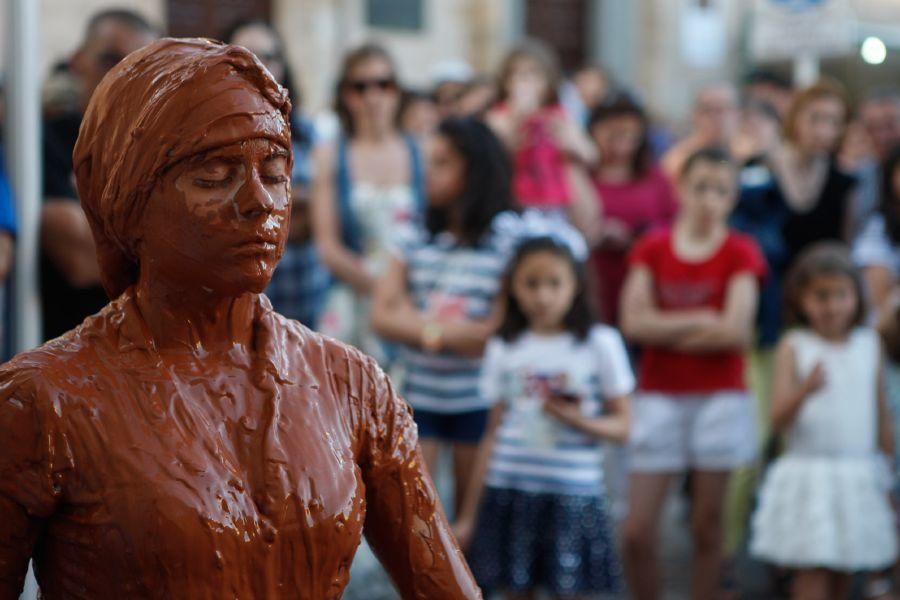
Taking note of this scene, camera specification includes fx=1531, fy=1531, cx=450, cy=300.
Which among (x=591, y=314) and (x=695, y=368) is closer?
(x=591, y=314)

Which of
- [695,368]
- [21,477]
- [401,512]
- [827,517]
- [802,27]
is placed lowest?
[827,517]

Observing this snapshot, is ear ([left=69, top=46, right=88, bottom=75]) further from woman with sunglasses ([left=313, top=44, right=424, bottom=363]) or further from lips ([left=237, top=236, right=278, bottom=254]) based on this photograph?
lips ([left=237, top=236, right=278, bottom=254])

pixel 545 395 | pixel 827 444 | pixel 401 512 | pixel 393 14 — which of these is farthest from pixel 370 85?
pixel 393 14

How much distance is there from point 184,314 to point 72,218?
286 centimetres

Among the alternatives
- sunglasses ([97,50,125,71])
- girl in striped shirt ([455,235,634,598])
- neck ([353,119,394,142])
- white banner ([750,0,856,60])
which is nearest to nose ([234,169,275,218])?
sunglasses ([97,50,125,71])

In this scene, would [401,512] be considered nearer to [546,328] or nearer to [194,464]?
[194,464]

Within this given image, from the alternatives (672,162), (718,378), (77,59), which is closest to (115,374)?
(77,59)

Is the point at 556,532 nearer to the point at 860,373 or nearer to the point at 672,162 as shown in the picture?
the point at 860,373

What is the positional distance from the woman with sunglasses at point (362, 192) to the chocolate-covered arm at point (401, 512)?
3.99 meters

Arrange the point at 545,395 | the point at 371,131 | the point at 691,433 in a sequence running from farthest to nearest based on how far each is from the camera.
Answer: the point at 371,131 → the point at 691,433 → the point at 545,395

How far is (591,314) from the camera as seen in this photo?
18.0ft

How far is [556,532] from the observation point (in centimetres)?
521

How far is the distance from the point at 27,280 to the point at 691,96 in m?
15.9

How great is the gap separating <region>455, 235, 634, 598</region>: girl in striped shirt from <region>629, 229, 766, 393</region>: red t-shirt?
0.59 m
